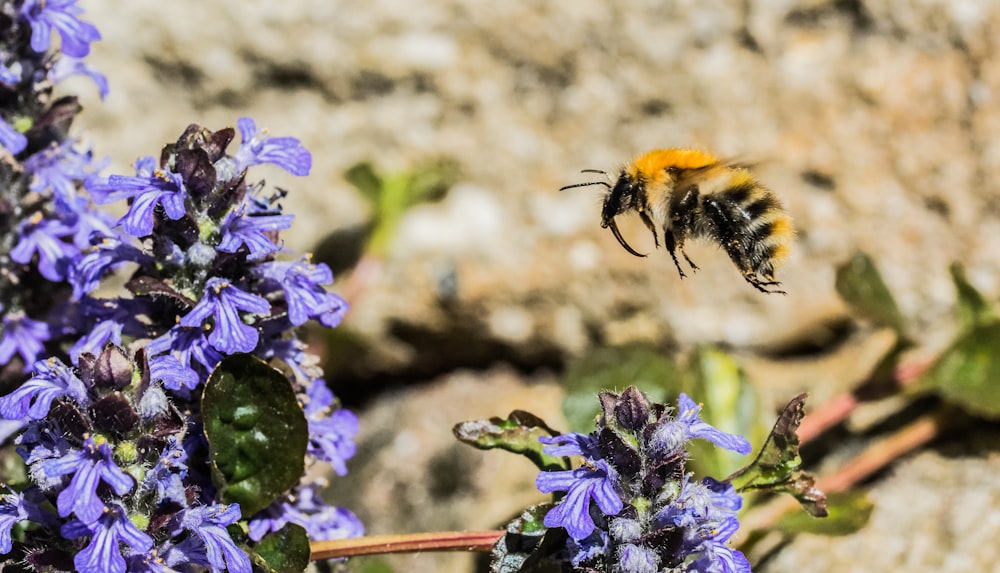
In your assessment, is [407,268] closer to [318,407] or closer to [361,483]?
[361,483]

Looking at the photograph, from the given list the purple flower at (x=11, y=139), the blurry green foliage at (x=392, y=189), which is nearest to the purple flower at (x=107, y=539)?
the purple flower at (x=11, y=139)

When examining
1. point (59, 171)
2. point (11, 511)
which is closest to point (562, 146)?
point (59, 171)

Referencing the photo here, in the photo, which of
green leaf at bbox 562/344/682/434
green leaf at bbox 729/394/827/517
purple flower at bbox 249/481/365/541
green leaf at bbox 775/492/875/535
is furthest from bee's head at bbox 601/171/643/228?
purple flower at bbox 249/481/365/541

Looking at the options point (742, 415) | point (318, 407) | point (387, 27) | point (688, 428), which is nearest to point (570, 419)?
point (742, 415)

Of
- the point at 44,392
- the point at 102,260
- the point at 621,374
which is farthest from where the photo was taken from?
the point at 621,374

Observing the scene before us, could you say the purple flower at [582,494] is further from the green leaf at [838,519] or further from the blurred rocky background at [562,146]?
the blurred rocky background at [562,146]

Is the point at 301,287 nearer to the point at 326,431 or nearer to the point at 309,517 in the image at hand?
the point at 326,431
